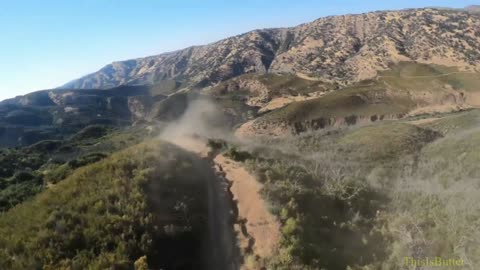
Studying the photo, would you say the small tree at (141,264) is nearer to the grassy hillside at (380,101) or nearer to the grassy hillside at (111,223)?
the grassy hillside at (111,223)

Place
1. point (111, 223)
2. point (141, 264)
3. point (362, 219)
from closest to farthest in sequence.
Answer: point (141, 264), point (111, 223), point (362, 219)

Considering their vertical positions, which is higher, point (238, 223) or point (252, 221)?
A: point (252, 221)

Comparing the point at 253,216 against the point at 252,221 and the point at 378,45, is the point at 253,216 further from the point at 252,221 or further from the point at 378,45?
the point at 378,45

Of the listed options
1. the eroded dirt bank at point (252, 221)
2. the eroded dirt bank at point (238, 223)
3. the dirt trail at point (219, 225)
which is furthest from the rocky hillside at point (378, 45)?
the eroded dirt bank at point (252, 221)

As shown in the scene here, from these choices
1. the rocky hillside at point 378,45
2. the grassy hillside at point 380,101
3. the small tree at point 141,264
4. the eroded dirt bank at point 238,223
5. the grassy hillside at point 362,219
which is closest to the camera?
the small tree at point 141,264

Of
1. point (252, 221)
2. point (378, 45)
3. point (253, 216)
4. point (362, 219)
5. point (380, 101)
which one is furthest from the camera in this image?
point (378, 45)

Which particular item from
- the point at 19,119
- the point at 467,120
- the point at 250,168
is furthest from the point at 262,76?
the point at 250,168

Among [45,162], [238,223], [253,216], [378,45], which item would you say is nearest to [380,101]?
[45,162]

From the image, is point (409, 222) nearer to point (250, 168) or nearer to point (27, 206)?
point (250, 168)

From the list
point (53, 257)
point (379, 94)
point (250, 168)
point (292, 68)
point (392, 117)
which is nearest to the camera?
point (53, 257)
